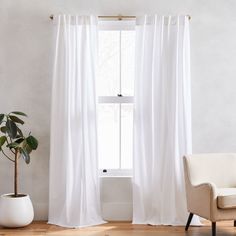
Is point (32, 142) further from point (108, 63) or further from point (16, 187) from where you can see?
point (108, 63)

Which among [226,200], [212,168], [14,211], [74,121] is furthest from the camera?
[74,121]

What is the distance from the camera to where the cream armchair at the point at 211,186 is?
4699 mm

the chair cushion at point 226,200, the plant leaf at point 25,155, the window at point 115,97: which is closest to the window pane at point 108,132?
the window at point 115,97

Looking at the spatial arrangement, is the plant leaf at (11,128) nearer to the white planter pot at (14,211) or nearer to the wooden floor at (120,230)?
the white planter pot at (14,211)

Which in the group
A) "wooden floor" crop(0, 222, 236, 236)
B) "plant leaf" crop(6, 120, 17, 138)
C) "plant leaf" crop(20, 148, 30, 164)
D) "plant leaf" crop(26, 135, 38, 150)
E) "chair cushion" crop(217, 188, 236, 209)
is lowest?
"wooden floor" crop(0, 222, 236, 236)

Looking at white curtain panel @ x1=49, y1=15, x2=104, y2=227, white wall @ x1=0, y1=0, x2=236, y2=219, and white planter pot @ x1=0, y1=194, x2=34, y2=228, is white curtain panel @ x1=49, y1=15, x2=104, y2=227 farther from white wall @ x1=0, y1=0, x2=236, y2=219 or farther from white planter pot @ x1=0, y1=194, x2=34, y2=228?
white planter pot @ x1=0, y1=194, x2=34, y2=228

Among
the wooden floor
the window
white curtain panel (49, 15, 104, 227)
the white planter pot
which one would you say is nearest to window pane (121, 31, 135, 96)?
the window

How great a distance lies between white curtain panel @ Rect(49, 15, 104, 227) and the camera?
217 inches

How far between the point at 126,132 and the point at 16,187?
55.5 inches

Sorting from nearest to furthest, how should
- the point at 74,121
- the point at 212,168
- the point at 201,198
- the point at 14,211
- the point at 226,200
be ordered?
the point at 226,200
the point at 201,198
the point at 14,211
the point at 212,168
the point at 74,121

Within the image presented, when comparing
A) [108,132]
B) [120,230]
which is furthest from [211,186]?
[108,132]

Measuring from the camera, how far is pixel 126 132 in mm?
5816

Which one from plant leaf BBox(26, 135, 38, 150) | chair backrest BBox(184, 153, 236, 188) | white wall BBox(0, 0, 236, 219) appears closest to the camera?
chair backrest BBox(184, 153, 236, 188)

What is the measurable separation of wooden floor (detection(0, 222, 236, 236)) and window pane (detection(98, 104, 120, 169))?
0.79m
